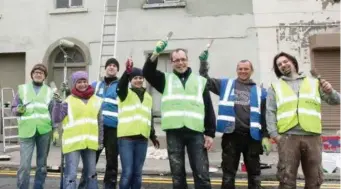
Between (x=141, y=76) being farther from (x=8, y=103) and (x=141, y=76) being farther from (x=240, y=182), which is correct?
(x=8, y=103)

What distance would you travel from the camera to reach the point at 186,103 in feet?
17.9

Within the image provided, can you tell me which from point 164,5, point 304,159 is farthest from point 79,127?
point 164,5

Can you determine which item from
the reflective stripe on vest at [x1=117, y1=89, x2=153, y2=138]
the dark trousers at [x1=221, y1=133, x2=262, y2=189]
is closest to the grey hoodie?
the dark trousers at [x1=221, y1=133, x2=262, y2=189]

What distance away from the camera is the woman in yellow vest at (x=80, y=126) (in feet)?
19.4

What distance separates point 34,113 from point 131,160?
1841 mm

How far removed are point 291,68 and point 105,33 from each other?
29.3 feet

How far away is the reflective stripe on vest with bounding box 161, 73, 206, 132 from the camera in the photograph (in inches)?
213

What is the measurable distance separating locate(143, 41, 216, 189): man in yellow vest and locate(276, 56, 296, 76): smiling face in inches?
40.3

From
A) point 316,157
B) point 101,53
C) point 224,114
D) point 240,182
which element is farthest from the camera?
point 101,53

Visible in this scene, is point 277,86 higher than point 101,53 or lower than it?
lower

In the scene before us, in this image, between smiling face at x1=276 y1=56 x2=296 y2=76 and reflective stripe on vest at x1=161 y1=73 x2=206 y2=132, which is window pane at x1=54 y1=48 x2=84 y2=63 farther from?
smiling face at x1=276 y1=56 x2=296 y2=76

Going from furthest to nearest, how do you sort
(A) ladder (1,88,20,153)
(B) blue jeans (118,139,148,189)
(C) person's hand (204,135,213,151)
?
(A) ladder (1,88,20,153) → (B) blue jeans (118,139,148,189) → (C) person's hand (204,135,213,151)

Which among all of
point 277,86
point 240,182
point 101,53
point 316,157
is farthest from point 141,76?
point 101,53

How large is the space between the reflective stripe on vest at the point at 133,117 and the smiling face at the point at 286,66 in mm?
1955
